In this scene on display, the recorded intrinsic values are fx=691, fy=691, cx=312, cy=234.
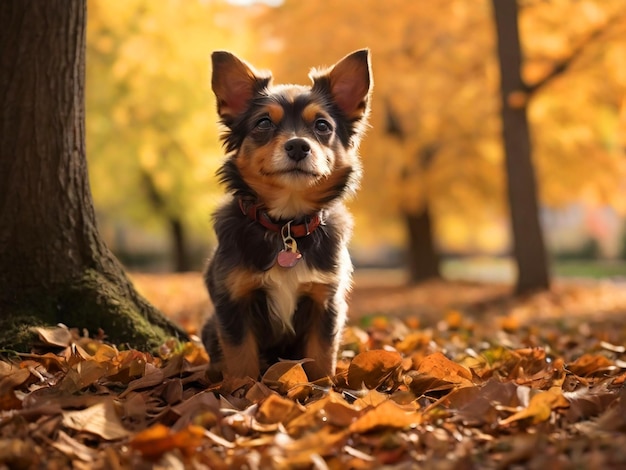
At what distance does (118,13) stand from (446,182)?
8265mm

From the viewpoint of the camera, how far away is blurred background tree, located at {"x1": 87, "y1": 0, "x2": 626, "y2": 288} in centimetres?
1218

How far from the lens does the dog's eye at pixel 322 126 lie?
13.4 ft

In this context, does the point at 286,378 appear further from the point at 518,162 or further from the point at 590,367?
the point at 518,162

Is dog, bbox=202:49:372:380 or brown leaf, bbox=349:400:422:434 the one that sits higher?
dog, bbox=202:49:372:380

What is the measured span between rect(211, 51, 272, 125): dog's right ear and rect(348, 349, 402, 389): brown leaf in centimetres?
170

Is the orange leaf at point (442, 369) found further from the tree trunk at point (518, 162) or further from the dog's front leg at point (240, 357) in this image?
the tree trunk at point (518, 162)

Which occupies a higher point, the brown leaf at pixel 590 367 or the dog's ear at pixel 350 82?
the dog's ear at pixel 350 82

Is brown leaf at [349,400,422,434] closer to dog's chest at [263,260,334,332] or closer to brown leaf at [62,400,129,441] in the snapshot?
brown leaf at [62,400,129,441]

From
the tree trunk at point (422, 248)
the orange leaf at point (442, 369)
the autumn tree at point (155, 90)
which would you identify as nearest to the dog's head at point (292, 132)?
the orange leaf at point (442, 369)

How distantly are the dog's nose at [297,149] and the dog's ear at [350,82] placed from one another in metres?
0.66

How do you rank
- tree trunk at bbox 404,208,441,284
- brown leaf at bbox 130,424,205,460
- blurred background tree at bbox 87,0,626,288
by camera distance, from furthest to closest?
tree trunk at bbox 404,208,441,284
blurred background tree at bbox 87,0,626,288
brown leaf at bbox 130,424,205,460

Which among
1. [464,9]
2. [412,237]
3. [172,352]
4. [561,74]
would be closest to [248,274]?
[172,352]

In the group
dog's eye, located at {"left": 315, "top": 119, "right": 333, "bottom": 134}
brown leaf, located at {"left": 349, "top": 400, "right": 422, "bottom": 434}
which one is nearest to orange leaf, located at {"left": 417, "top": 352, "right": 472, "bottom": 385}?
brown leaf, located at {"left": 349, "top": 400, "right": 422, "bottom": 434}

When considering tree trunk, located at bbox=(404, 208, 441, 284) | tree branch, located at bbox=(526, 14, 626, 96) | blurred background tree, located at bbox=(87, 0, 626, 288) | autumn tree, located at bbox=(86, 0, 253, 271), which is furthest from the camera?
autumn tree, located at bbox=(86, 0, 253, 271)
